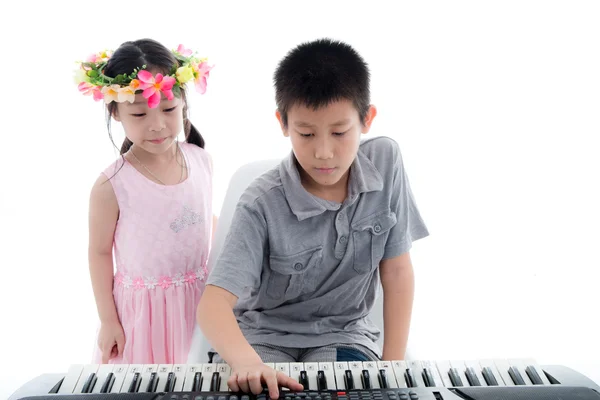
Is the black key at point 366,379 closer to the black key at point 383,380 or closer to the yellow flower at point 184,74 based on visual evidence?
the black key at point 383,380

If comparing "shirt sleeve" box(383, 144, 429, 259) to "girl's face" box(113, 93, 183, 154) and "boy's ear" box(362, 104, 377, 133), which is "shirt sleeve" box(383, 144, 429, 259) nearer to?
"boy's ear" box(362, 104, 377, 133)

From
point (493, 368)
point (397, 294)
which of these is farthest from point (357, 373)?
point (397, 294)

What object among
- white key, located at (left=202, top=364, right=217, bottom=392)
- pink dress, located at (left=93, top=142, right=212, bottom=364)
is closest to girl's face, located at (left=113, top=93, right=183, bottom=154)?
pink dress, located at (left=93, top=142, right=212, bottom=364)

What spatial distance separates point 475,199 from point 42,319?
1.89 metres

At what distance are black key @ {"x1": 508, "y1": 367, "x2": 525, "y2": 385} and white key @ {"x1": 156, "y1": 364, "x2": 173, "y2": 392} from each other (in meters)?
0.55

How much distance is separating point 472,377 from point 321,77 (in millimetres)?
604

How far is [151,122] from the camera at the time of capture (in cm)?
171

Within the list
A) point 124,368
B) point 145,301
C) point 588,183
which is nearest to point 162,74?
point 145,301

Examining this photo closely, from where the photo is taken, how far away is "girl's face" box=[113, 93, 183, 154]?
1712 mm

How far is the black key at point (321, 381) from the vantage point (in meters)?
1.13

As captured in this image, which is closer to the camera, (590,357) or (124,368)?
(124,368)

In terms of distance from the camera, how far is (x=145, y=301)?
185 cm

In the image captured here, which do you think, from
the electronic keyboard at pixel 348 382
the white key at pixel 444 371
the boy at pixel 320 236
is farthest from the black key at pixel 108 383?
the white key at pixel 444 371

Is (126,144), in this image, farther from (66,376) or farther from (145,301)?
(66,376)
